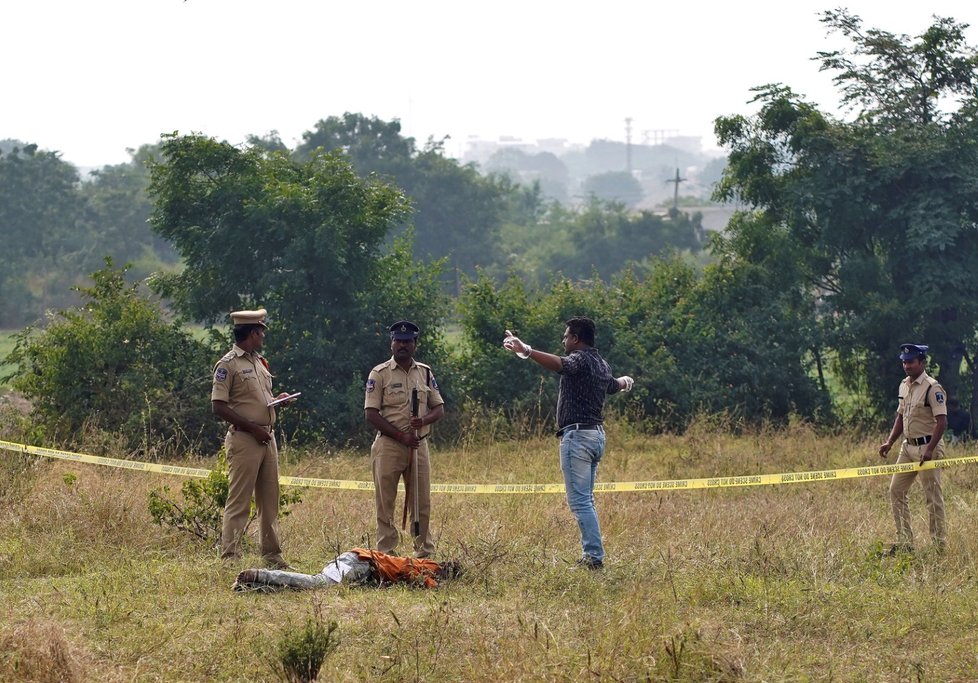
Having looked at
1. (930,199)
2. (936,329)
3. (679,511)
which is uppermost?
(930,199)

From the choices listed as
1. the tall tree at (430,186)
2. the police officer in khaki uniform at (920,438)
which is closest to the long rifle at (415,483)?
the police officer in khaki uniform at (920,438)

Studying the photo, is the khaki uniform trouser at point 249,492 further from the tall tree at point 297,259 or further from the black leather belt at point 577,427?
the tall tree at point 297,259

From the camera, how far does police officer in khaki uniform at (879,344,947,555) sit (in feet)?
28.7

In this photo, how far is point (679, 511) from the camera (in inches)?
401

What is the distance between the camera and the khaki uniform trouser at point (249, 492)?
799cm

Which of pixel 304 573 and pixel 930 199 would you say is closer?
pixel 304 573

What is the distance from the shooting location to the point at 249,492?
804 cm

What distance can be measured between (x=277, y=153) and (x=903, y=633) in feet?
43.0

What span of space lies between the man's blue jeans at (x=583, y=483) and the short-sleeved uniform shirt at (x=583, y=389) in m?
0.10

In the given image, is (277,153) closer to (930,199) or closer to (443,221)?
(930,199)

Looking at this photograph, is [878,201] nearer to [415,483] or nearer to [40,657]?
[415,483]

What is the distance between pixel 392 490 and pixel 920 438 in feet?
12.9

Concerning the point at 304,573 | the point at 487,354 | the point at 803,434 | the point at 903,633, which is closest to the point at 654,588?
the point at 903,633

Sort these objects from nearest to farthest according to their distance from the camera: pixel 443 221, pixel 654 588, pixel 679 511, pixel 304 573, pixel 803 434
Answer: pixel 654 588
pixel 304 573
pixel 679 511
pixel 803 434
pixel 443 221
